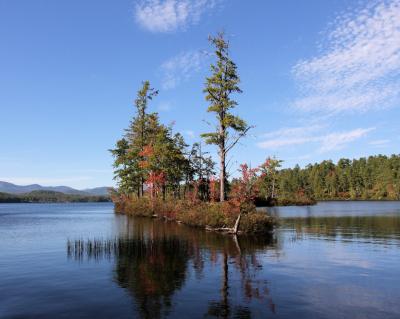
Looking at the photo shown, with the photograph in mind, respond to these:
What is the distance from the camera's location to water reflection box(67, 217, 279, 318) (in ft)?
47.8

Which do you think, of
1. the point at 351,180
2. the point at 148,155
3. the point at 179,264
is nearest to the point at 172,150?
the point at 148,155

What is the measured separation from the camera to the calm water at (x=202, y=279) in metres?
14.0

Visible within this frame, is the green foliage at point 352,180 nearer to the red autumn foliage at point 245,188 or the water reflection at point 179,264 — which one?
the red autumn foliage at point 245,188

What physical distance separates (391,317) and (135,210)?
63239mm

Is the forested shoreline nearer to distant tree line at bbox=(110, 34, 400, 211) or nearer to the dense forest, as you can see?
distant tree line at bbox=(110, 34, 400, 211)

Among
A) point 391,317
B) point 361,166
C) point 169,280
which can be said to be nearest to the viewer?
point 391,317

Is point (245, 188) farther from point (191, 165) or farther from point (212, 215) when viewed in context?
point (191, 165)

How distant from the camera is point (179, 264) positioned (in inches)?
880

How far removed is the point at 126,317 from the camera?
42.8 feet

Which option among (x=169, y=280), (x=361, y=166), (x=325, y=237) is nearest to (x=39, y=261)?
(x=169, y=280)

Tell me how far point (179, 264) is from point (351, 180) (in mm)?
181209

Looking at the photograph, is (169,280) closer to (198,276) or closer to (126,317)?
(198,276)

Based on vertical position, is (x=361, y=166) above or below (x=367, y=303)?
above

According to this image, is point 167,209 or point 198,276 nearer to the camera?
point 198,276
